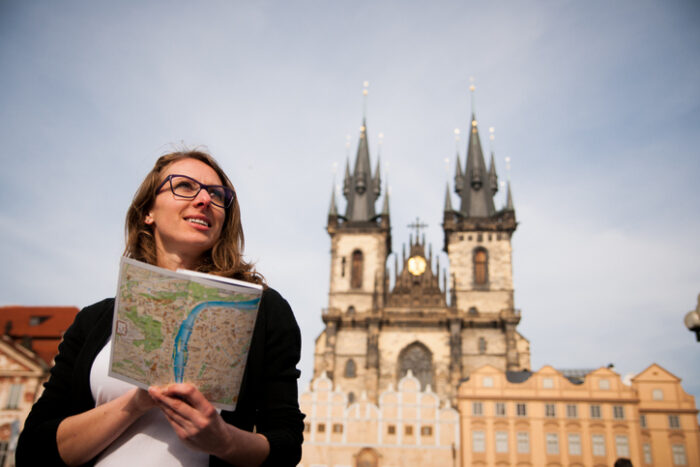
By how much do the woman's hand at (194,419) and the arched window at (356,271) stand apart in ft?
129

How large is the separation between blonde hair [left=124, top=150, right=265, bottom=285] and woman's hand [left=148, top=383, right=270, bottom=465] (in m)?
0.53

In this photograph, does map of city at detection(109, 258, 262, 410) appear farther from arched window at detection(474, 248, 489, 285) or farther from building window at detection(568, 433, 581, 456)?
arched window at detection(474, 248, 489, 285)

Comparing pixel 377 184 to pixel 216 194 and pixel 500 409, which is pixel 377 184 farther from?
pixel 216 194

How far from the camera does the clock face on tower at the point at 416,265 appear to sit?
41875 mm

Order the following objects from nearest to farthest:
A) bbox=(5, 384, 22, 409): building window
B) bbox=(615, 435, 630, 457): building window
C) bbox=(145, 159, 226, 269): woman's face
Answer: bbox=(145, 159, 226, 269): woman's face
bbox=(5, 384, 22, 409): building window
bbox=(615, 435, 630, 457): building window

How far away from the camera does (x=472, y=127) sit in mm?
50406

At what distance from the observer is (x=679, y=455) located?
82.9 feet

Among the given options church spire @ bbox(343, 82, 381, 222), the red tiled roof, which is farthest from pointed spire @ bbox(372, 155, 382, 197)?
the red tiled roof

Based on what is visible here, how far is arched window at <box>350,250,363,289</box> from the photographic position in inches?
1603

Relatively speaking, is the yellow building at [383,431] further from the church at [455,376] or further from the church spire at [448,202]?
the church spire at [448,202]

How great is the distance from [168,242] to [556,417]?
90.1 ft

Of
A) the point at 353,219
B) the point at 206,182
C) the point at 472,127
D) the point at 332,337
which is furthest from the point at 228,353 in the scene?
the point at 472,127

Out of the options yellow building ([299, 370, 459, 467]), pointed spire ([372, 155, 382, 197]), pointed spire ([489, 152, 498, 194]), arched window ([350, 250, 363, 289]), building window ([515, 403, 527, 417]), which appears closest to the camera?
yellow building ([299, 370, 459, 467])

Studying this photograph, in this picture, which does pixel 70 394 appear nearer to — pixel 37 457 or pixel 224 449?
pixel 37 457
